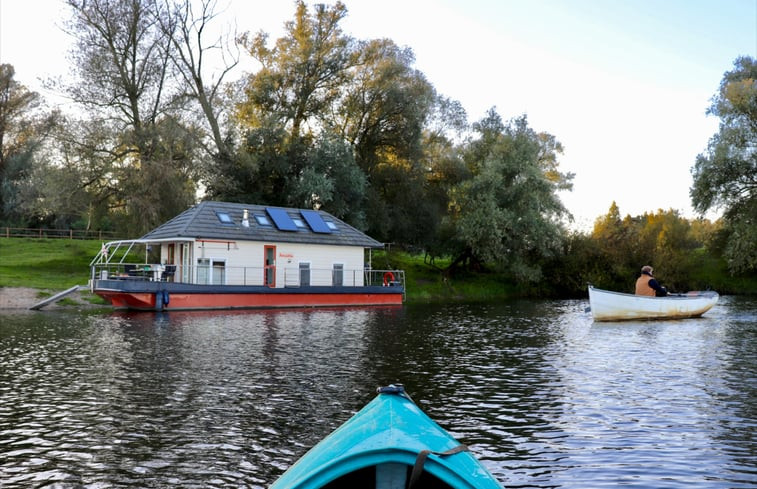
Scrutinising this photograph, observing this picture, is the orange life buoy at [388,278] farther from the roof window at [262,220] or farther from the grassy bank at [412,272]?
the roof window at [262,220]

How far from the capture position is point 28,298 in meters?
33.3

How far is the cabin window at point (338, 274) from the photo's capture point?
4072 cm

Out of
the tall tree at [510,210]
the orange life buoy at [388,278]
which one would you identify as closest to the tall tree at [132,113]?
the orange life buoy at [388,278]

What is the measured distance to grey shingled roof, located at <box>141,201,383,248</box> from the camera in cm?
3538

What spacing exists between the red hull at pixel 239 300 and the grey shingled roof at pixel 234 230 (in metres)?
3.25

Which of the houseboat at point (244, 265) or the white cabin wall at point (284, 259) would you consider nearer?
the houseboat at point (244, 265)

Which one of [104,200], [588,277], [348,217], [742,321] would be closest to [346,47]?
[348,217]

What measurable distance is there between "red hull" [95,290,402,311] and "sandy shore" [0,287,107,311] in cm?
190

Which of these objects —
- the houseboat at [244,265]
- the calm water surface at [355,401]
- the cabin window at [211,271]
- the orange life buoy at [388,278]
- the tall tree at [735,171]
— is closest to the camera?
the calm water surface at [355,401]

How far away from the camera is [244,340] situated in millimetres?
19984

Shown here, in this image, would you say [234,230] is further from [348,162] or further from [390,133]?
[390,133]

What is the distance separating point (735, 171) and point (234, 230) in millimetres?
34140

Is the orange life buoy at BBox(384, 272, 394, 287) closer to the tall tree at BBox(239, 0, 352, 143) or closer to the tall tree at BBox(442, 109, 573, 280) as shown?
the tall tree at BBox(442, 109, 573, 280)

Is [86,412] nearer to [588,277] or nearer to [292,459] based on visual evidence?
[292,459]
